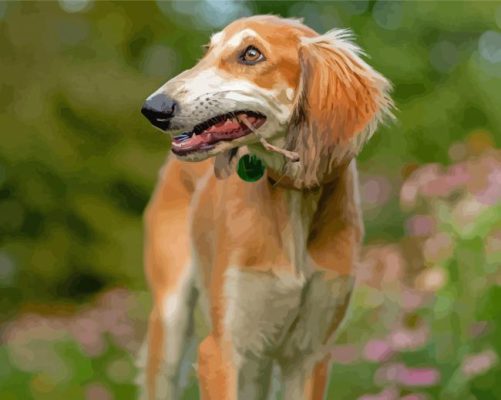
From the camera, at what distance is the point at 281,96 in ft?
3.18

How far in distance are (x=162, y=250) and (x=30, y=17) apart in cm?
77

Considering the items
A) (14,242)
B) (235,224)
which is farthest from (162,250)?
(14,242)

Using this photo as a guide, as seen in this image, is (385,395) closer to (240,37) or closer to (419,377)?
(419,377)

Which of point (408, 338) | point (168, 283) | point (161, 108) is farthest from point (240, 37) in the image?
point (408, 338)

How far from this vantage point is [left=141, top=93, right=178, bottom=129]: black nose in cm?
92

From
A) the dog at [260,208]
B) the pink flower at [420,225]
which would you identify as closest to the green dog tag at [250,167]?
the dog at [260,208]

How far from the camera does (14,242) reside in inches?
69.8

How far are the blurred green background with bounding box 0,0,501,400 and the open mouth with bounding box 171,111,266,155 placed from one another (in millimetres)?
581

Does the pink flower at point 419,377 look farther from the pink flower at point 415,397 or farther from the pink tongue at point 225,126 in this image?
the pink tongue at point 225,126

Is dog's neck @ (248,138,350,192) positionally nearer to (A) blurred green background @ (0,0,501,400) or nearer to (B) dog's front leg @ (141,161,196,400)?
(B) dog's front leg @ (141,161,196,400)

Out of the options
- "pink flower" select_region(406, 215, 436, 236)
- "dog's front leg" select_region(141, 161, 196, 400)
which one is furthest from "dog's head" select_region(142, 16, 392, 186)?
"pink flower" select_region(406, 215, 436, 236)

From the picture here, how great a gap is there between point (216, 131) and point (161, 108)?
0.27ft

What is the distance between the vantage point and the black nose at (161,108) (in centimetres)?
92

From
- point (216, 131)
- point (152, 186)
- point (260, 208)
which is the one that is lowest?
point (152, 186)
